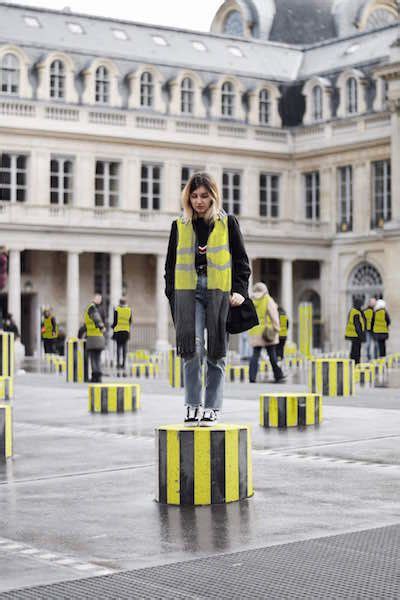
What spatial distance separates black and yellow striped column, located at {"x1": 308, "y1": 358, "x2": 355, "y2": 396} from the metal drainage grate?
49.3 feet

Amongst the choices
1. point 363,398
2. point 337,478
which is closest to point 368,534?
point 337,478

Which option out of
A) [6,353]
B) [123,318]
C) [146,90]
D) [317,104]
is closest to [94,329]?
[6,353]

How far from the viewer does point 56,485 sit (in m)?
10.9

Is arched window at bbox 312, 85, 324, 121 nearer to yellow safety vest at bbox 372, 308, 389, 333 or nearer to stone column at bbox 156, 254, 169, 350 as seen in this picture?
stone column at bbox 156, 254, 169, 350

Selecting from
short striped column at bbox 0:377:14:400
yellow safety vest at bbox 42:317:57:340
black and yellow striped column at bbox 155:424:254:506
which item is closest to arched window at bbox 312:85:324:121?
yellow safety vest at bbox 42:317:57:340

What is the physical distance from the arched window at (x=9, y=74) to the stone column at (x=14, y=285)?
6.67m

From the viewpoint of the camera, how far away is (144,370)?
33.8 meters

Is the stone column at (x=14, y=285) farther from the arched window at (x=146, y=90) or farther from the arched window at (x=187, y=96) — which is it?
the arched window at (x=187, y=96)

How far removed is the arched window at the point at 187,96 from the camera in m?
59.7

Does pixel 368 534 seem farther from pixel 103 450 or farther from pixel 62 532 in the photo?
pixel 103 450

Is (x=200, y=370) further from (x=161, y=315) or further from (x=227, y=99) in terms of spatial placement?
(x=227, y=99)

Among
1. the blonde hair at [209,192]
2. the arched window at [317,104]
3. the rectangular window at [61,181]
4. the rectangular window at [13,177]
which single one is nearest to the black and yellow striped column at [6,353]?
the blonde hair at [209,192]

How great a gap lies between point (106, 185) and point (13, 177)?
170 inches

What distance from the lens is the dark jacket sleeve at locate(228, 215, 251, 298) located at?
10.1 m
